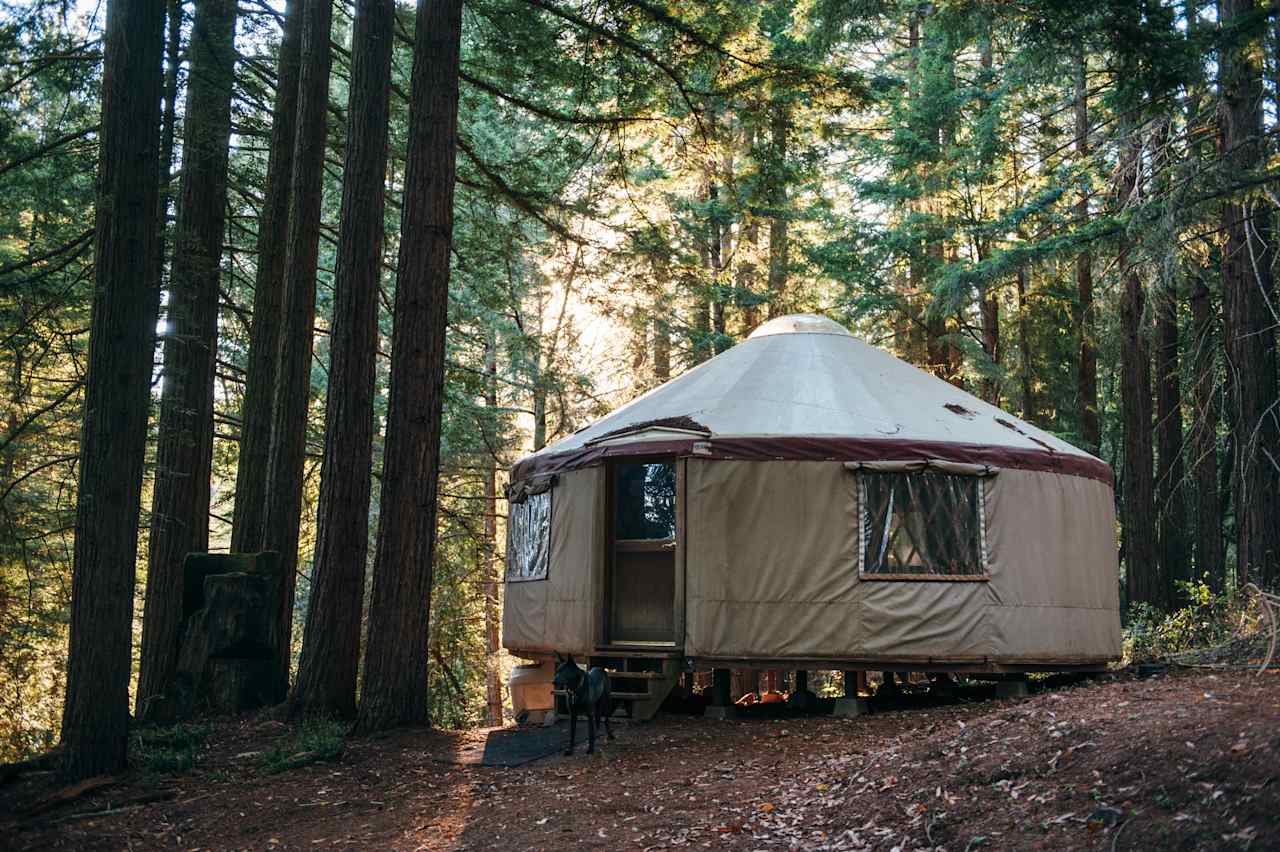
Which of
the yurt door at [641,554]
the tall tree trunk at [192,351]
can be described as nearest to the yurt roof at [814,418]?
the yurt door at [641,554]

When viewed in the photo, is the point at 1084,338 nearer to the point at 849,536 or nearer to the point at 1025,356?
the point at 1025,356

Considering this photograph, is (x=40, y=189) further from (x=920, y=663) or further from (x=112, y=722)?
(x=920, y=663)

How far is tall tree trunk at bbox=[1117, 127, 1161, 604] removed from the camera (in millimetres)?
12273

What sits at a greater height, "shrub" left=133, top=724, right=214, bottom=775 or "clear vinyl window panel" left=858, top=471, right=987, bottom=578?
"clear vinyl window panel" left=858, top=471, right=987, bottom=578

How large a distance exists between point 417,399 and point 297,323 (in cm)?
169

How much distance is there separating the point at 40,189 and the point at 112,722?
14.9ft

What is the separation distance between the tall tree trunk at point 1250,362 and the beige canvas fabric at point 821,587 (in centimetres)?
227

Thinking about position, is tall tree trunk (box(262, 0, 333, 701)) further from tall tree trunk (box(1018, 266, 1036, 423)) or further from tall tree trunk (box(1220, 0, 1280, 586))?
tall tree trunk (box(1018, 266, 1036, 423))

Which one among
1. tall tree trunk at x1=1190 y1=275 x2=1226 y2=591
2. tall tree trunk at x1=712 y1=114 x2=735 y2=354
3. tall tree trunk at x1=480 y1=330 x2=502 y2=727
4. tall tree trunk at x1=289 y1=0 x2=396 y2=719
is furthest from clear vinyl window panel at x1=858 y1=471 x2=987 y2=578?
tall tree trunk at x1=480 y1=330 x2=502 y2=727

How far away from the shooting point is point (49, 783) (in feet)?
17.8

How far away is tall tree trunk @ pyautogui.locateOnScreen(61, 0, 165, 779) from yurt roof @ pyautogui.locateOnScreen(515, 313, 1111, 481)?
10.8 feet

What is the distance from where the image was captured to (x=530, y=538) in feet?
28.9

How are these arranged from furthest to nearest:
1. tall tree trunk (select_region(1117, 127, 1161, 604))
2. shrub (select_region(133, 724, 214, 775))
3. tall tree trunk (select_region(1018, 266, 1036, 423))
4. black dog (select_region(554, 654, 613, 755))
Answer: tall tree trunk (select_region(1018, 266, 1036, 423))
tall tree trunk (select_region(1117, 127, 1161, 604))
black dog (select_region(554, 654, 613, 755))
shrub (select_region(133, 724, 214, 775))

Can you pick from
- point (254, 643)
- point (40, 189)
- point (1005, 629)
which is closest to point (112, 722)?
point (254, 643)
